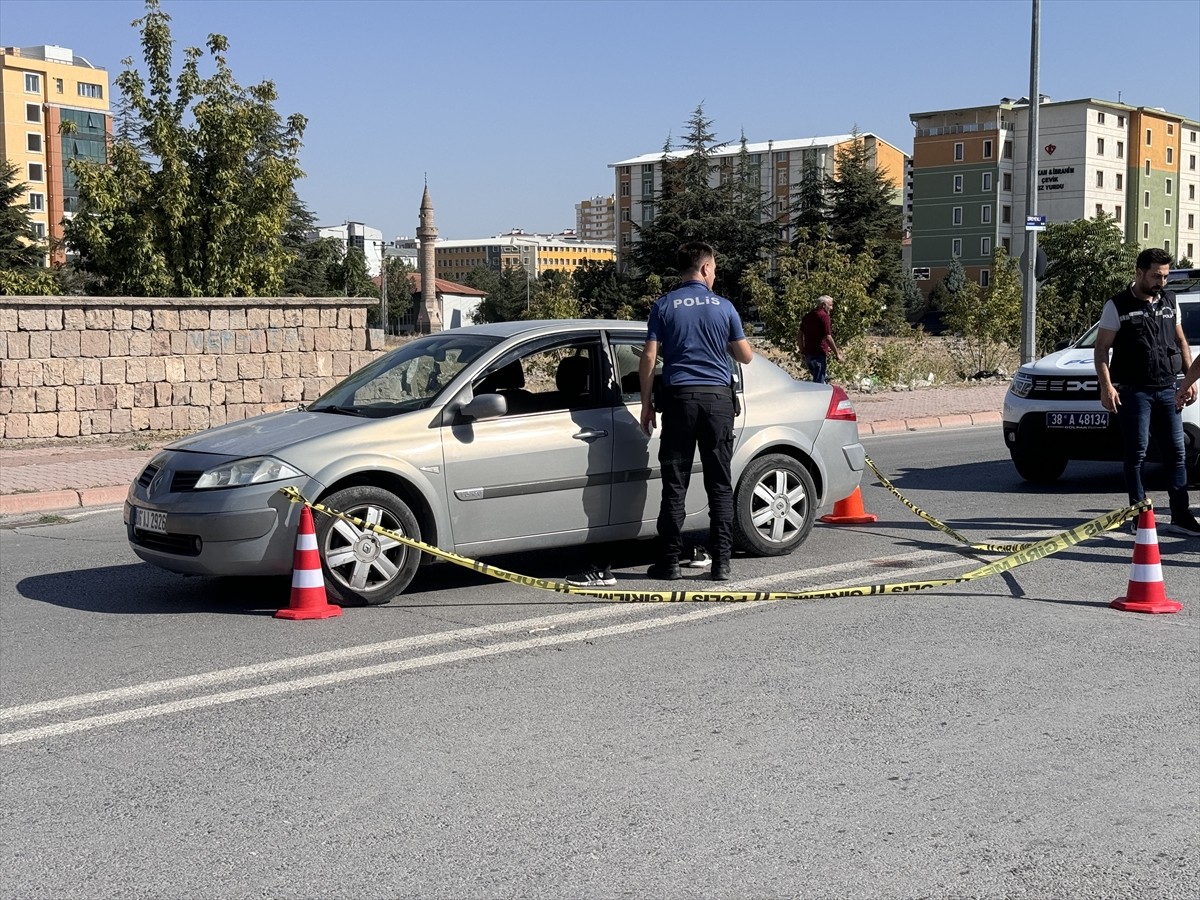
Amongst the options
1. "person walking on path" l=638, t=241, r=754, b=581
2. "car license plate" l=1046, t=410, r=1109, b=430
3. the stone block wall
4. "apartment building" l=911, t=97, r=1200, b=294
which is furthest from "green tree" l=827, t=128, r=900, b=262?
"person walking on path" l=638, t=241, r=754, b=581

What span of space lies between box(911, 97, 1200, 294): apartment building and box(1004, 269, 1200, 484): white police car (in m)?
95.0

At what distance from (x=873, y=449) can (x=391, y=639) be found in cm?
1042

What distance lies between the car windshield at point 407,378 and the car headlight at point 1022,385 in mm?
5458

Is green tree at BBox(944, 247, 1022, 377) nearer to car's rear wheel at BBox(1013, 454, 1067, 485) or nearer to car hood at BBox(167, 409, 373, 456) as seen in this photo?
car's rear wheel at BBox(1013, 454, 1067, 485)

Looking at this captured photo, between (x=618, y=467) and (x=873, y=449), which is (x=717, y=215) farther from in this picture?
(x=618, y=467)

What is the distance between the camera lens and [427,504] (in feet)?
23.2

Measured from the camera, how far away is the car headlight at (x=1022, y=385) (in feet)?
36.9

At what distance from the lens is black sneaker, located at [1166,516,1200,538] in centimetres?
889

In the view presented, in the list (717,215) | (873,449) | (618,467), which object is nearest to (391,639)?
(618,467)

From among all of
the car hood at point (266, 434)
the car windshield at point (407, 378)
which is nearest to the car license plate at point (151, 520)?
the car hood at point (266, 434)

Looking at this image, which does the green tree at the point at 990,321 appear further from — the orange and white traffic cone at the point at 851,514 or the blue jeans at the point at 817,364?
the orange and white traffic cone at the point at 851,514

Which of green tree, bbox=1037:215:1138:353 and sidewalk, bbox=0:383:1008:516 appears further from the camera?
green tree, bbox=1037:215:1138:353

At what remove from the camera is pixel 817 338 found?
21469mm

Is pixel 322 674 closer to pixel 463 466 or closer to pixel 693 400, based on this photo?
pixel 463 466
